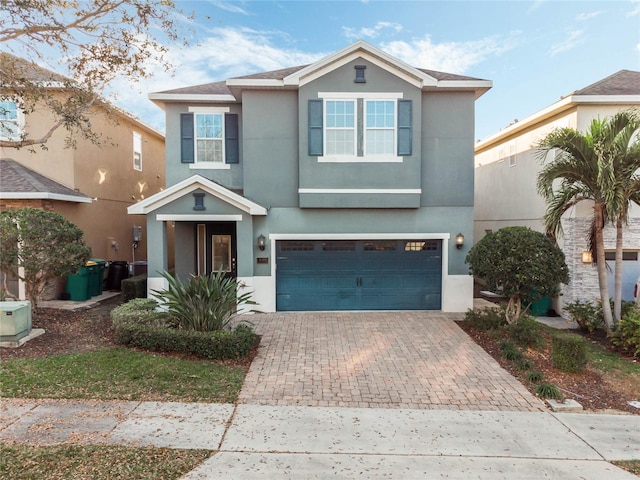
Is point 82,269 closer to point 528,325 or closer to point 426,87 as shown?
point 426,87

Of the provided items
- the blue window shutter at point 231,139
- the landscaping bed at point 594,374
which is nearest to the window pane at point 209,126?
the blue window shutter at point 231,139

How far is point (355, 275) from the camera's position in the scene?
1152 centimetres

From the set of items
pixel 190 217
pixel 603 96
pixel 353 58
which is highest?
pixel 353 58

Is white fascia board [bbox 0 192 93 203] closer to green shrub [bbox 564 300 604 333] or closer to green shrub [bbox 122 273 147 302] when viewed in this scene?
green shrub [bbox 122 273 147 302]

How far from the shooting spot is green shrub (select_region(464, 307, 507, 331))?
945 cm

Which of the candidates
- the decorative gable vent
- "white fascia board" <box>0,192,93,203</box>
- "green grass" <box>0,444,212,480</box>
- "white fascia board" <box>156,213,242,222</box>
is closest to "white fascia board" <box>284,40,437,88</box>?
the decorative gable vent

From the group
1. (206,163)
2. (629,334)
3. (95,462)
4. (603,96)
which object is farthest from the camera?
(206,163)

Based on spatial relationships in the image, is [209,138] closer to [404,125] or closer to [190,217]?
[190,217]

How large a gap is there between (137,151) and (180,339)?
12.4m

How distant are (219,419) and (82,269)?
353 inches

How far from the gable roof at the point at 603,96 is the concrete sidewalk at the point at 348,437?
8.35m

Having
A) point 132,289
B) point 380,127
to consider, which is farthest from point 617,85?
point 132,289

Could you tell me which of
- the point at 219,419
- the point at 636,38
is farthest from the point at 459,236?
the point at 219,419

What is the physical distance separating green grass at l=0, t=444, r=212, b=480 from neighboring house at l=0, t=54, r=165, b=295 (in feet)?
27.2
